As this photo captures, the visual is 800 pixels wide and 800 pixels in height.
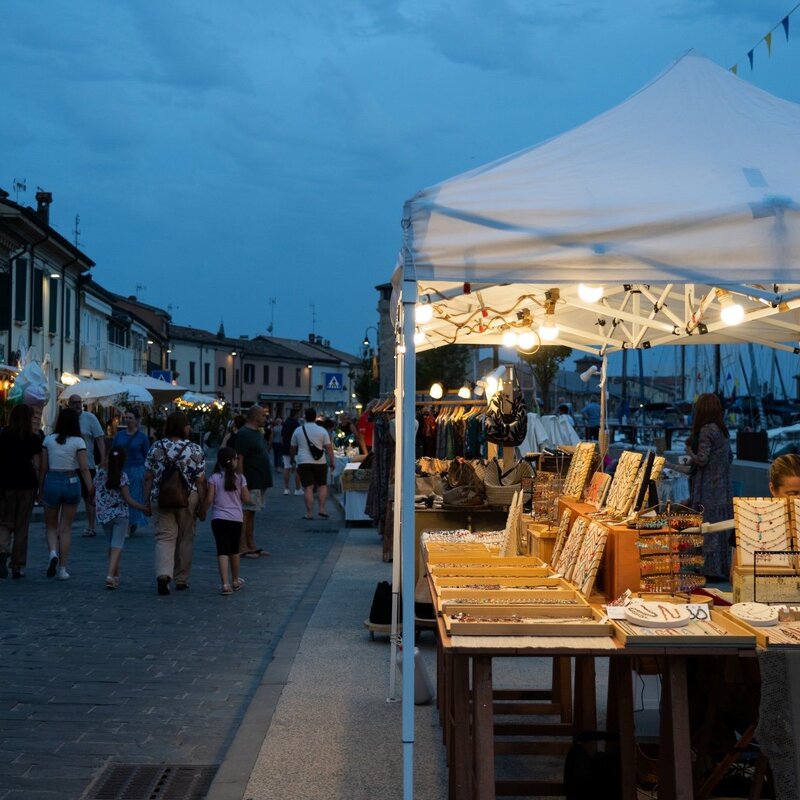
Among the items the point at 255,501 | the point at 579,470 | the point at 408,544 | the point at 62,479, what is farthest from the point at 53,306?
the point at 408,544

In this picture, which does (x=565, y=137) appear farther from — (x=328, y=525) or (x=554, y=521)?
(x=328, y=525)

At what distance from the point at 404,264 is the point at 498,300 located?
15.0 feet

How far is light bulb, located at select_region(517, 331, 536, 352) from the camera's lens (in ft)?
33.2

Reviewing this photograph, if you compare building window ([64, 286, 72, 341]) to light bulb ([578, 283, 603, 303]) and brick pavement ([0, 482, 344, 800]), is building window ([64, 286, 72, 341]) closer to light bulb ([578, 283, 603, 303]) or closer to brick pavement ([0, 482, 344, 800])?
brick pavement ([0, 482, 344, 800])

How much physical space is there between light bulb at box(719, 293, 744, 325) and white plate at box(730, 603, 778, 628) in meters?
3.61

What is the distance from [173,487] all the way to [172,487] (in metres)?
0.01

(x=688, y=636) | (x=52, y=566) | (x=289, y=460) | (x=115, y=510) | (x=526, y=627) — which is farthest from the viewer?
(x=289, y=460)

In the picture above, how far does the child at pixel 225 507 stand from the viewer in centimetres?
1145

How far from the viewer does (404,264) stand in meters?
4.59

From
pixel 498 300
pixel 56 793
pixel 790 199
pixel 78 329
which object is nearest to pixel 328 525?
pixel 498 300

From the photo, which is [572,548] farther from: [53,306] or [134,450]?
[53,306]

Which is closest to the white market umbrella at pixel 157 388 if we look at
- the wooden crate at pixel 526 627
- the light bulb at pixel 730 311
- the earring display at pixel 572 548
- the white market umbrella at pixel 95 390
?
the white market umbrella at pixel 95 390

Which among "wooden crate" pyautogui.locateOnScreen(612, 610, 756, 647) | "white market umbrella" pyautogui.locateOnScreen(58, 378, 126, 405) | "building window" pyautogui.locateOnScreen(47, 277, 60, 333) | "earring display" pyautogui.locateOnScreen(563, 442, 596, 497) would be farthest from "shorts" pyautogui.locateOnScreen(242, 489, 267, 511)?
"building window" pyautogui.locateOnScreen(47, 277, 60, 333)

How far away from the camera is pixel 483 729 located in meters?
4.25
